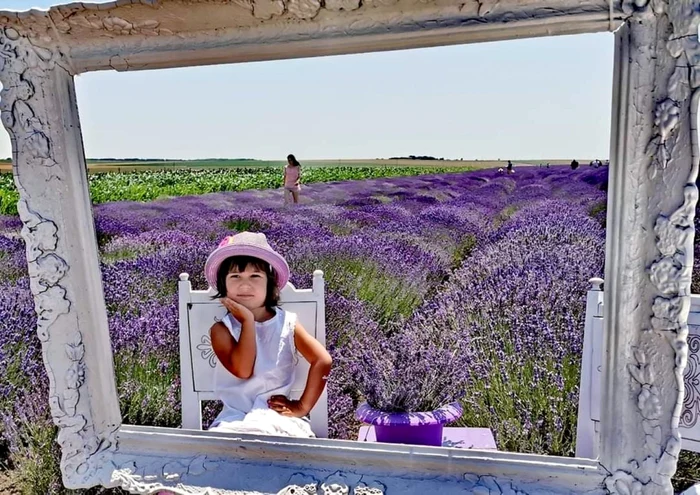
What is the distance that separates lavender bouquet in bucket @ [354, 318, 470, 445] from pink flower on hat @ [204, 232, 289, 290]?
1.50 feet

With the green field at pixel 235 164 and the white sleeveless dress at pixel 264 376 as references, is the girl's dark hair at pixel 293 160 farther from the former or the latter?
the white sleeveless dress at pixel 264 376

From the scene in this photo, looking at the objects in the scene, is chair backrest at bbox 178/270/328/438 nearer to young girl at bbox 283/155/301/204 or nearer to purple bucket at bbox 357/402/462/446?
purple bucket at bbox 357/402/462/446

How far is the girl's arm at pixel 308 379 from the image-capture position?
1798 millimetres

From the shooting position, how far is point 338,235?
2.12m

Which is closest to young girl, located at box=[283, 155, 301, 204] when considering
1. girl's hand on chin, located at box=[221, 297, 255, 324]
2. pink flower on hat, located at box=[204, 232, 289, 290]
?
pink flower on hat, located at box=[204, 232, 289, 290]

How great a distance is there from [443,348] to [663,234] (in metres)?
0.94

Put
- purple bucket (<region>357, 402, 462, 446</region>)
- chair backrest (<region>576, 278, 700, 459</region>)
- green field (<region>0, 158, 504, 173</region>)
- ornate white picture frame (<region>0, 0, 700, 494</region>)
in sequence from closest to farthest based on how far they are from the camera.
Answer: ornate white picture frame (<region>0, 0, 700, 494</region>)
chair backrest (<region>576, 278, 700, 459</region>)
purple bucket (<region>357, 402, 462, 446</region>)
green field (<region>0, 158, 504, 173</region>)

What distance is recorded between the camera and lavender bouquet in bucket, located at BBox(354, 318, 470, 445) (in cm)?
176

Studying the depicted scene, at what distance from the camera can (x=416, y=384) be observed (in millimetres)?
1833

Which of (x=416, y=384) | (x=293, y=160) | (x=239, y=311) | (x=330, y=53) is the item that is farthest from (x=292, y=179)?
(x=416, y=384)

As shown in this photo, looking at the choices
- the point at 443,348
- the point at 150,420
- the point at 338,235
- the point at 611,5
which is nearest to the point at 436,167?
the point at 338,235

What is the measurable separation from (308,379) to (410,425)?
13.5 inches

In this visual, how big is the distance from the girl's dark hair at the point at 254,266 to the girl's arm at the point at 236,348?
0.11 meters

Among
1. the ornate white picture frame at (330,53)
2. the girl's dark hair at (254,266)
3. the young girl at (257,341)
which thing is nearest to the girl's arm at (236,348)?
the young girl at (257,341)
